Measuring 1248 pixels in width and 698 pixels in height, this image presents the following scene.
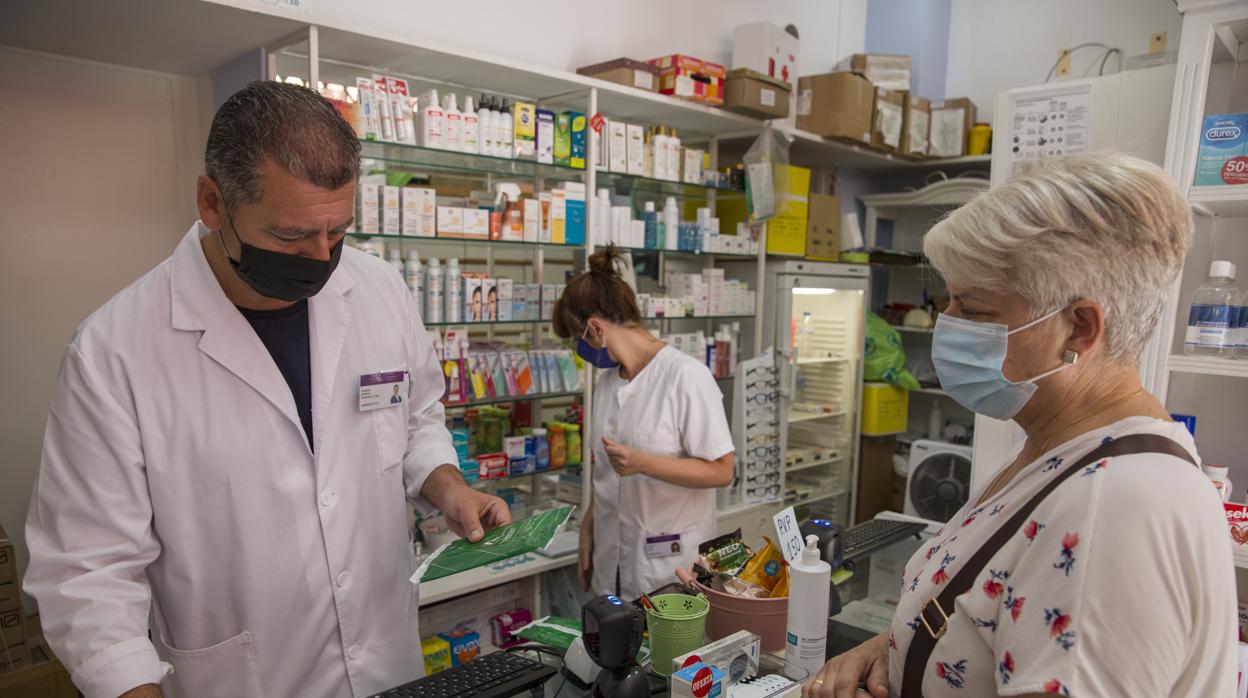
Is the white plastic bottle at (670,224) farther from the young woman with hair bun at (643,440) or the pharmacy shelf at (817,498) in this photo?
the pharmacy shelf at (817,498)

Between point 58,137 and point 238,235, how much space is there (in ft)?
6.36

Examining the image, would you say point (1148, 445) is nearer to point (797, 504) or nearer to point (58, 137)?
point (58, 137)

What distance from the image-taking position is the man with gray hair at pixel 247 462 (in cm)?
132

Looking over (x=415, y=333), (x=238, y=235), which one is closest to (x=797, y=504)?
(x=415, y=333)

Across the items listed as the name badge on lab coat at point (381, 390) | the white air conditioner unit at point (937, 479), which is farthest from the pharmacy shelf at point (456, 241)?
the white air conditioner unit at point (937, 479)

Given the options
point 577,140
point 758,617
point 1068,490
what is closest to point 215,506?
point 758,617

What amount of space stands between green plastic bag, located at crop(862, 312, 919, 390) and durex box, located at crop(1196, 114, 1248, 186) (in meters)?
3.03

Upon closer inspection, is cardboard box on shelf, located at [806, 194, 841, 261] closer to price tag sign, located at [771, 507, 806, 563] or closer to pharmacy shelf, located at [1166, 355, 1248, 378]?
pharmacy shelf, located at [1166, 355, 1248, 378]

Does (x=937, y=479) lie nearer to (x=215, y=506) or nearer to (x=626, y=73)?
(x=626, y=73)

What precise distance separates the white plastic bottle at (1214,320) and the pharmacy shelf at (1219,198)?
18 cm

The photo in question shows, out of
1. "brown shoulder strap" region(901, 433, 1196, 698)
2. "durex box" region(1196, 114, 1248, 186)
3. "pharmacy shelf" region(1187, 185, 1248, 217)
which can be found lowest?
"brown shoulder strap" region(901, 433, 1196, 698)

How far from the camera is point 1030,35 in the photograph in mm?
5250

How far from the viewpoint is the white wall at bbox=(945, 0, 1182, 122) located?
4.83 meters

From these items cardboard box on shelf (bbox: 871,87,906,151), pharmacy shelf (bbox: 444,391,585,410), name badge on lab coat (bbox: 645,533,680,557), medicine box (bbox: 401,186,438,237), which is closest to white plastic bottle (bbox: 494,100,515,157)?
medicine box (bbox: 401,186,438,237)
